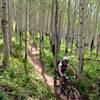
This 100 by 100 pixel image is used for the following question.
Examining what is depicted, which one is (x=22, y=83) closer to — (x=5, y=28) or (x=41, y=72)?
(x=5, y=28)

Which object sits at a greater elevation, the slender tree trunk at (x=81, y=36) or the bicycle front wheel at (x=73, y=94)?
the slender tree trunk at (x=81, y=36)

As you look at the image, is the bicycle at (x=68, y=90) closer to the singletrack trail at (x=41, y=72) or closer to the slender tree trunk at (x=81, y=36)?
the singletrack trail at (x=41, y=72)

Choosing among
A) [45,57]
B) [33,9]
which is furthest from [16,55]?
[33,9]

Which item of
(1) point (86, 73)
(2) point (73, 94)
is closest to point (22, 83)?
(2) point (73, 94)

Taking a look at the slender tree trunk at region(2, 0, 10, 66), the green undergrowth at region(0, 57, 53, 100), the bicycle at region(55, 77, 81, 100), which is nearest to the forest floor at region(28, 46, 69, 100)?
the bicycle at region(55, 77, 81, 100)

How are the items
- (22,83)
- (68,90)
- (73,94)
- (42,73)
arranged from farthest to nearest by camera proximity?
(42,73) → (22,83) → (68,90) → (73,94)

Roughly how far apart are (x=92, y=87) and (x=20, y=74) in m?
3.92

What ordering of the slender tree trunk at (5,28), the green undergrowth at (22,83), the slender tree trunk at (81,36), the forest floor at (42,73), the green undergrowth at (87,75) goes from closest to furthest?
the green undergrowth at (22,83) < the slender tree trunk at (5,28) < the slender tree trunk at (81,36) < the green undergrowth at (87,75) < the forest floor at (42,73)

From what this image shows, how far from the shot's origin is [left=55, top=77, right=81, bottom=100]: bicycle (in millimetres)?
12461

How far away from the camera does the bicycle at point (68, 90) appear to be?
40.9 ft

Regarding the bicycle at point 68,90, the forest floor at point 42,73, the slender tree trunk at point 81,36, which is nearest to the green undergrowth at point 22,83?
the forest floor at point 42,73

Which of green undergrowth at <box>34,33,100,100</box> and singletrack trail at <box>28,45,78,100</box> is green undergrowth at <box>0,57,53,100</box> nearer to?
singletrack trail at <box>28,45,78,100</box>

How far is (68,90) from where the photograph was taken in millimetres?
12734

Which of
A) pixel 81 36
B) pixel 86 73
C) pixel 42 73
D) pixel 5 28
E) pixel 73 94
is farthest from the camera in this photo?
pixel 42 73
